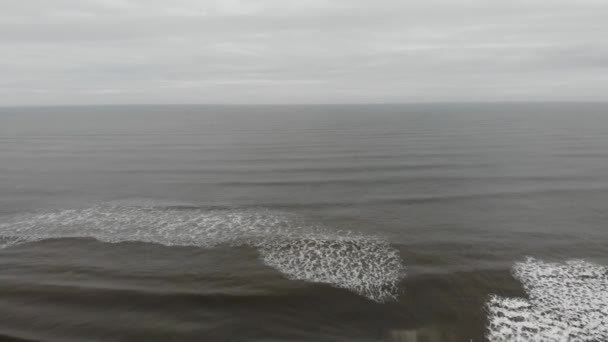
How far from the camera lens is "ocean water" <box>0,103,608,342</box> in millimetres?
20109

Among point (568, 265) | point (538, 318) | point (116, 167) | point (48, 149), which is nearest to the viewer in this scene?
point (538, 318)

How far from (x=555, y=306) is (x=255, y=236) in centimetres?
2332

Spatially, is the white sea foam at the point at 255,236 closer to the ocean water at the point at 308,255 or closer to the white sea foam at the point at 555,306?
the ocean water at the point at 308,255

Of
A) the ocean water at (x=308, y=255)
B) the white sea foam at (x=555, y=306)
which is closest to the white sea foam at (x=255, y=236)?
the ocean water at (x=308, y=255)

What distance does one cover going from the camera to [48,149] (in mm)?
88375

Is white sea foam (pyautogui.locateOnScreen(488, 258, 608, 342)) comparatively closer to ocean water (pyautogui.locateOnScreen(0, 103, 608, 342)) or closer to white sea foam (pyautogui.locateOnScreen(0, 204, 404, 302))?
ocean water (pyautogui.locateOnScreen(0, 103, 608, 342))

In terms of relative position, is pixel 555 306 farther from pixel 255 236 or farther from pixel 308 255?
pixel 255 236

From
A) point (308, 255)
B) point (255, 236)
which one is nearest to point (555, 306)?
A: point (308, 255)

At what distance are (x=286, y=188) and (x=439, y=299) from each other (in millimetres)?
27731

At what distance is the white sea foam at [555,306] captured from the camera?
19.0 metres

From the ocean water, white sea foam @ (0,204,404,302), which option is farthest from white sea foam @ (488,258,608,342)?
white sea foam @ (0,204,404,302)

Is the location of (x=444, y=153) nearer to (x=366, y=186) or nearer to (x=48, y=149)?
(x=366, y=186)

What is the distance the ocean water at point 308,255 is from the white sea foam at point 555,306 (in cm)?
11

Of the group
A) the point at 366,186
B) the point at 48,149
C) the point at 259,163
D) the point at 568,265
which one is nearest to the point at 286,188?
the point at 366,186
